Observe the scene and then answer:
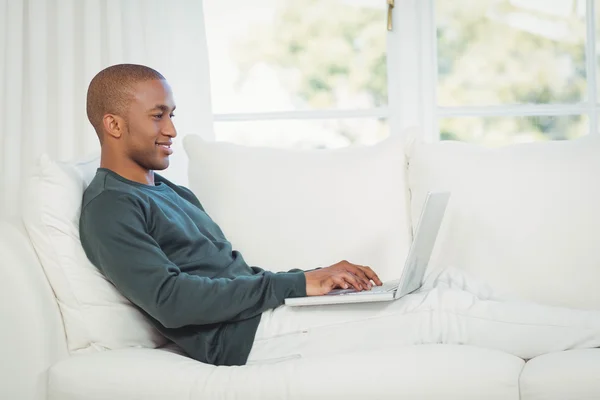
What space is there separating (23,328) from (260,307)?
19.3 inches

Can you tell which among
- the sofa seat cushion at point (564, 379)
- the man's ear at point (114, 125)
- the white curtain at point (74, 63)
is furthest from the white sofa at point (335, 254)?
the white curtain at point (74, 63)

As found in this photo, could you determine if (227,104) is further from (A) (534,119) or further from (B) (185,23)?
(A) (534,119)

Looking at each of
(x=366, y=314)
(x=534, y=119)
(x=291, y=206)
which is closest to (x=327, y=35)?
(x=534, y=119)

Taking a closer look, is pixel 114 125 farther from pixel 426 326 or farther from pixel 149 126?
pixel 426 326

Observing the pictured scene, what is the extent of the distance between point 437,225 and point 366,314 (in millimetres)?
298

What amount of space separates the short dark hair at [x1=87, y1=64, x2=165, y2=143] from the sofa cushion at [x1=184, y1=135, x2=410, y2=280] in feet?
1.33

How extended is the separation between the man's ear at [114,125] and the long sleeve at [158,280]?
0.24m

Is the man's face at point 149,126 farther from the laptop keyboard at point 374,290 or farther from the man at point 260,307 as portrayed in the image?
the laptop keyboard at point 374,290

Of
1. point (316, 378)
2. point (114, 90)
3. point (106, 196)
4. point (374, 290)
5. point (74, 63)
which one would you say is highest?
point (74, 63)

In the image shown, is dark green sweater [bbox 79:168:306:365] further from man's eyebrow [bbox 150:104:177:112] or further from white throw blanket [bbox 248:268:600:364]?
man's eyebrow [bbox 150:104:177:112]

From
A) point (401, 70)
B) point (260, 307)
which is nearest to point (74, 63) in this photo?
point (401, 70)

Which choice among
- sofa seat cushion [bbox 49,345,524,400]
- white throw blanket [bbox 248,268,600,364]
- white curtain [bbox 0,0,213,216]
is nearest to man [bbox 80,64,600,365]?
white throw blanket [bbox 248,268,600,364]

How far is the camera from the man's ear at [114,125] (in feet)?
7.00

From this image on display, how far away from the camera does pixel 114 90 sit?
214cm
